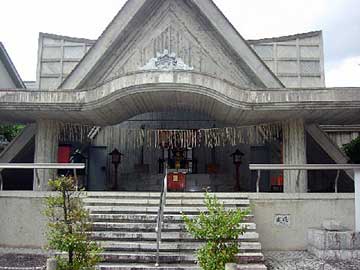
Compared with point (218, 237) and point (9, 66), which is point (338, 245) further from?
point (9, 66)

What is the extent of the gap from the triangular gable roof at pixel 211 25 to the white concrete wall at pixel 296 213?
4.50 meters

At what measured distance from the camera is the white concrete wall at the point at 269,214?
→ 9.67 m

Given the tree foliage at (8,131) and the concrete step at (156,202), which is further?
the tree foliage at (8,131)

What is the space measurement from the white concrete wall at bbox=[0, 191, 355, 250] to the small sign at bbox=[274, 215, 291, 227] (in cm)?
7

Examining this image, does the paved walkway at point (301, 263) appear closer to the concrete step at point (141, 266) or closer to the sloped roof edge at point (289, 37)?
the concrete step at point (141, 266)

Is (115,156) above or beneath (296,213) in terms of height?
above

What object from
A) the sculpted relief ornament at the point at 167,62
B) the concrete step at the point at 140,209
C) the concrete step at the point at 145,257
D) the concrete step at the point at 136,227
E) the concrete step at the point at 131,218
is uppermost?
the sculpted relief ornament at the point at 167,62

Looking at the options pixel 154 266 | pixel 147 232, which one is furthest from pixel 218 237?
pixel 147 232

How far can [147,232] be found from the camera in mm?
8641

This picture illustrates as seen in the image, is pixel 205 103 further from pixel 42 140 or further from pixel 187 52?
pixel 42 140

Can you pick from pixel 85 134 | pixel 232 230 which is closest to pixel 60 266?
pixel 232 230

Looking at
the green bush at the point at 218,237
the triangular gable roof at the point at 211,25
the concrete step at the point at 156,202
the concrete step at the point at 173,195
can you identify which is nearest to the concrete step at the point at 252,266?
the green bush at the point at 218,237

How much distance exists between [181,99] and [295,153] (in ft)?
12.8

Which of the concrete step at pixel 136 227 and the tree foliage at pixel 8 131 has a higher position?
the tree foliage at pixel 8 131
